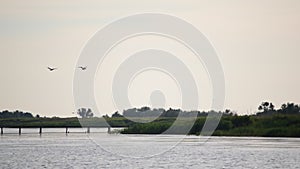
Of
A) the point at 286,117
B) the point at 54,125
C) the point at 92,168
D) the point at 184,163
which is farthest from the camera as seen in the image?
the point at 54,125

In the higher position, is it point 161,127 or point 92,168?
point 161,127

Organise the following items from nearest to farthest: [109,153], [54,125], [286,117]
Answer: [109,153] → [286,117] → [54,125]

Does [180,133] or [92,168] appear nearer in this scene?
[92,168]

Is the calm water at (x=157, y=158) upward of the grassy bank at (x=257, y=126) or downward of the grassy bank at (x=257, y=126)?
downward

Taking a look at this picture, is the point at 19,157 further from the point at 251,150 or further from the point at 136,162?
the point at 251,150

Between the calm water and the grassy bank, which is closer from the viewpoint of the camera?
the calm water

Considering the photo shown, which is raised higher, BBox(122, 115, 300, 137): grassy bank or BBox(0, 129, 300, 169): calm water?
BBox(122, 115, 300, 137): grassy bank

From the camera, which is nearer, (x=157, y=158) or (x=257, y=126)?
(x=157, y=158)

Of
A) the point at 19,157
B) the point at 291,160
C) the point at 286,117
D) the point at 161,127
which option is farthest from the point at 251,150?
the point at 161,127

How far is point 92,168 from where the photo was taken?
64062 mm

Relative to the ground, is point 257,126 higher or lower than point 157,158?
higher

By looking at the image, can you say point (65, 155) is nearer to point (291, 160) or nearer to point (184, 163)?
point (184, 163)

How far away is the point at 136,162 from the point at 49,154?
1384 cm

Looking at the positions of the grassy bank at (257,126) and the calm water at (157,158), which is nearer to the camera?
the calm water at (157,158)
